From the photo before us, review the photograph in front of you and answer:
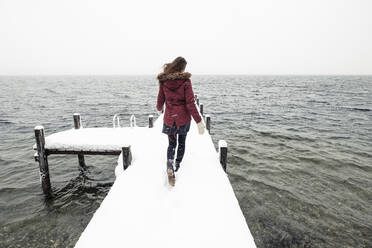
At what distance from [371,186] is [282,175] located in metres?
3.16

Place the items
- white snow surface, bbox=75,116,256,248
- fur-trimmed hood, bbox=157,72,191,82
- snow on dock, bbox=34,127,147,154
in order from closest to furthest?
white snow surface, bbox=75,116,256,248
fur-trimmed hood, bbox=157,72,191,82
snow on dock, bbox=34,127,147,154

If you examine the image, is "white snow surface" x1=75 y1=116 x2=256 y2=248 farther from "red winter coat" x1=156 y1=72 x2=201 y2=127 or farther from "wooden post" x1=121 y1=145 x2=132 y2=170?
"red winter coat" x1=156 y1=72 x2=201 y2=127

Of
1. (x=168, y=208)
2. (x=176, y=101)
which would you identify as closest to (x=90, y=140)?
(x=176, y=101)

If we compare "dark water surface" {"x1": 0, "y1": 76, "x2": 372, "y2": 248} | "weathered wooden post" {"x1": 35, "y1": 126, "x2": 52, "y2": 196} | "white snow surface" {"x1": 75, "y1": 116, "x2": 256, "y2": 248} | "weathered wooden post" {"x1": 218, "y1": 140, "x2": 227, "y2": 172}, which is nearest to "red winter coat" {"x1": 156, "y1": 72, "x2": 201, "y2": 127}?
→ "weathered wooden post" {"x1": 218, "y1": 140, "x2": 227, "y2": 172}

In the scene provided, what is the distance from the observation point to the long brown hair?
3.71 metres

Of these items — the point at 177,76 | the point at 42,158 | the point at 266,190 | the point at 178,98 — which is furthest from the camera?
the point at 266,190

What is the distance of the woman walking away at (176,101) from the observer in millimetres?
3735

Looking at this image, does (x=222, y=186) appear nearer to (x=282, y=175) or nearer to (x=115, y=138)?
(x=115, y=138)

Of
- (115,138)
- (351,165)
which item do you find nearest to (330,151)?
(351,165)

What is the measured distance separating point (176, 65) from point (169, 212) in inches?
104

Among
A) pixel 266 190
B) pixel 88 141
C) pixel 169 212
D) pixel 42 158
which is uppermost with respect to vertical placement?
pixel 88 141

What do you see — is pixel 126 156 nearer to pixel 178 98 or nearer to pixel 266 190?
pixel 178 98

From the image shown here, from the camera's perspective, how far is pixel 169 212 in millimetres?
3395

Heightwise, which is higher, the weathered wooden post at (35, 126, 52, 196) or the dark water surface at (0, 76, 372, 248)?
the weathered wooden post at (35, 126, 52, 196)
